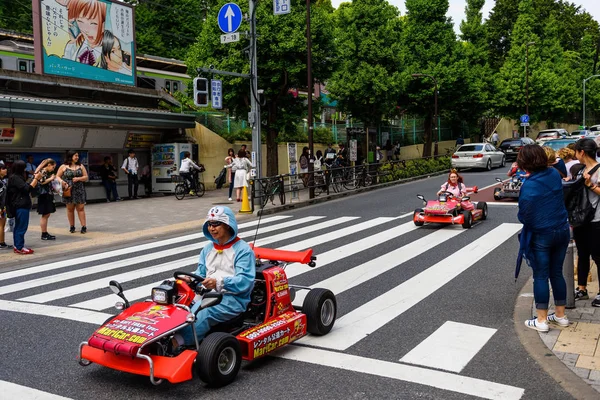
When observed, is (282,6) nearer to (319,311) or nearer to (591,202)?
(591,202)

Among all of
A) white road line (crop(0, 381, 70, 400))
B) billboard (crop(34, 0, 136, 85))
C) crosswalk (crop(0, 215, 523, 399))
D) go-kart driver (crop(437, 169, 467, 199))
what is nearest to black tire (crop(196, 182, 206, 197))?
billboard (crop(34, 0, 136, 85))

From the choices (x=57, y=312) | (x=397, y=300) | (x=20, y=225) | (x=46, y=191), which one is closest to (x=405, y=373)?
(x=397, y=300)

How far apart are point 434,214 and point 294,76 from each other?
11863mm

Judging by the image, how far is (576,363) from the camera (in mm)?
4809

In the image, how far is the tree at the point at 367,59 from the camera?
30.2 metres

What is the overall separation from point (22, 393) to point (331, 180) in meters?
17.6

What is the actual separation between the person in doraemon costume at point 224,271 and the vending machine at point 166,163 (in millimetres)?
18328

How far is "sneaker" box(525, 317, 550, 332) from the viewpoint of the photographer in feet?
18.5

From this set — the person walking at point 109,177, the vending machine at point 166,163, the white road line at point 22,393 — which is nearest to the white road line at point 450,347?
the white road line at point 22,393

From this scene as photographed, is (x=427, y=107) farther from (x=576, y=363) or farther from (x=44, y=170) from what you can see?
(x=576, y=363)

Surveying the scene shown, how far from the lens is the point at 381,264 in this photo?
30.4ft

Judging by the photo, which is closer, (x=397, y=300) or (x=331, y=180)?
(x=397, y=300)

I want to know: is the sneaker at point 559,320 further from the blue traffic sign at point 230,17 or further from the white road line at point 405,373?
the blue traffic sign at point 230,17

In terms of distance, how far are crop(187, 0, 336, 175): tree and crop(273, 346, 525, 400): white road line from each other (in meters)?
16.8
